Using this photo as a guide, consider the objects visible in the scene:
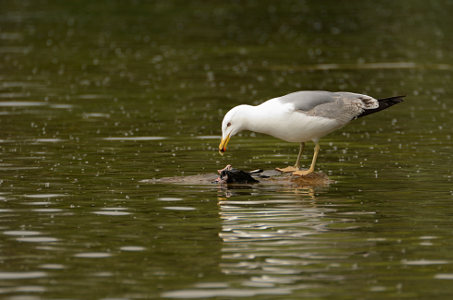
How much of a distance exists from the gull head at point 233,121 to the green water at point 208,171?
777 millimetres

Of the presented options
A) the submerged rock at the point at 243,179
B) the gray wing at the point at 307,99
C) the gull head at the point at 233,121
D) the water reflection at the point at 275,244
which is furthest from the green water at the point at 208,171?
the gray wing at the point at 307,99

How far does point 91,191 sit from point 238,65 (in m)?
18.7

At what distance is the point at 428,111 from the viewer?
923 inches

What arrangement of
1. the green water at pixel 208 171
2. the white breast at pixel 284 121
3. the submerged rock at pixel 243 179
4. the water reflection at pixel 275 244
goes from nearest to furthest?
the water reflection at pixel 275 244 < the green water at pixel 208 171 < the white breast at pixel 284 121 < the submerged rock at pixel 243 179

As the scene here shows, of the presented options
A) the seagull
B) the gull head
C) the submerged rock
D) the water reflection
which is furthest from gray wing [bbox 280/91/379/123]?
the water reflection

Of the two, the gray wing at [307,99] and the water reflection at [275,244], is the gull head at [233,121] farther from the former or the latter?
the water reflection at [275,244]

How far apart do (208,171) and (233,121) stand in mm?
1696

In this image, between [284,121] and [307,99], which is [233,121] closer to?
[284,121]

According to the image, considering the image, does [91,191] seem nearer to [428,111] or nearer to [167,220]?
[167,220]

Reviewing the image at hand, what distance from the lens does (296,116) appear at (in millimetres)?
15188

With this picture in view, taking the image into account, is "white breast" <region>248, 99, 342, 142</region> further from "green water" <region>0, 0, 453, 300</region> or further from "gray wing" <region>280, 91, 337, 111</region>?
"green water" <region>0, 0, 453, 300</region>

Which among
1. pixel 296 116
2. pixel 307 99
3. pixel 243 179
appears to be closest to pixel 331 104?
pixel 307 99

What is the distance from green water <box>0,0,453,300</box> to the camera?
10.4 meters

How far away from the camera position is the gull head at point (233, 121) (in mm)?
15281
